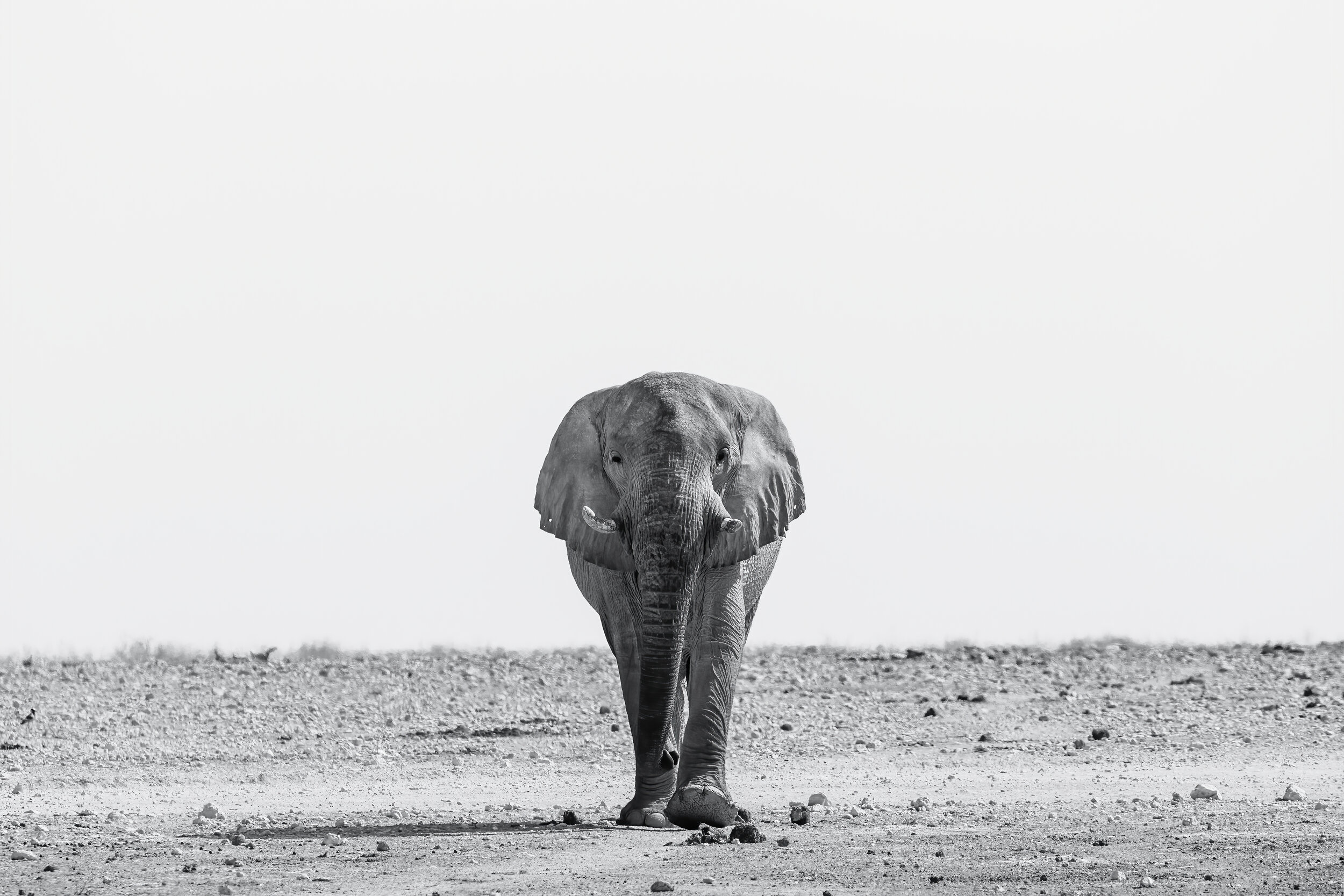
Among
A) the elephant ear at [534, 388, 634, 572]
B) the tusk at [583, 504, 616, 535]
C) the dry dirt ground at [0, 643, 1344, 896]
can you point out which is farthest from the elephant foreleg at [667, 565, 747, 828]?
the tusk at [583, 504, 616, 535]

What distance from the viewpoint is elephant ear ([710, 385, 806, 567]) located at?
14.0 metres

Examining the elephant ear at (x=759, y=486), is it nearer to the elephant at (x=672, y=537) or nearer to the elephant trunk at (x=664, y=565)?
the elephant at (x=672, y=537)

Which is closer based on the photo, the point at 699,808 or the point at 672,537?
the point at 672,537

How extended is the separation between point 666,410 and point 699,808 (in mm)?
2932

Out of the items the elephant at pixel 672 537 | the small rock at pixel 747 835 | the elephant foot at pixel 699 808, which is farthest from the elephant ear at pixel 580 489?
the small rock at pixel 747 835

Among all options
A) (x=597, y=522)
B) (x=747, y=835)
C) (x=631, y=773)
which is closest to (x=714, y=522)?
(x=597, y=522)

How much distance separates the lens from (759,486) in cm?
1455

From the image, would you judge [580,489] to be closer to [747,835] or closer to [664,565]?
[664,565]

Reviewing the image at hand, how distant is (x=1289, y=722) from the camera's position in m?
21.0

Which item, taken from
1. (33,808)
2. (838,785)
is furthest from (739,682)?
(33,808)

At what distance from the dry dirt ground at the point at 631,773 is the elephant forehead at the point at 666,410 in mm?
2933

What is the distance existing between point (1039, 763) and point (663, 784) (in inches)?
237

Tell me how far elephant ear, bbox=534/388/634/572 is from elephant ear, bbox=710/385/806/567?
0.82 m

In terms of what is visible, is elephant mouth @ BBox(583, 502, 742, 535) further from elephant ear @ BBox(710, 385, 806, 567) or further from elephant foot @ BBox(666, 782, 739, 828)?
elephant foot @ BBox(666, 782, 739, 828)
